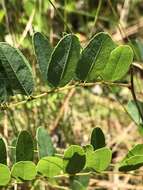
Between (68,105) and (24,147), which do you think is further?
(68,105)

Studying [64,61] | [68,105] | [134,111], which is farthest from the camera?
[68,105]

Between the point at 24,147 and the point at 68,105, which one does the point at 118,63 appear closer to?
the point at 24,147

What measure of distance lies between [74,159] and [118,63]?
0.16m

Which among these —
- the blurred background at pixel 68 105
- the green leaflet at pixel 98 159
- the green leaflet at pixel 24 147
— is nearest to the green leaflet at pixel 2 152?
the green leaflet at pixel 24 147

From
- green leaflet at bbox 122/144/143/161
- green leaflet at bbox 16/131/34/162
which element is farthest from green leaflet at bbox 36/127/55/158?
green leaflet at bbox 122/144/143/161

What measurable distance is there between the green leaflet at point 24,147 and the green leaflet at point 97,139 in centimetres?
10

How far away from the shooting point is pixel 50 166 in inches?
32.1

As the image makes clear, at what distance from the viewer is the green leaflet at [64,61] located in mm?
764

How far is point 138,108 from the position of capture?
3.09ft

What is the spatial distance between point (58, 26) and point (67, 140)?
1.78 feet

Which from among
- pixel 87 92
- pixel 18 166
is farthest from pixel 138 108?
pixel 87 92

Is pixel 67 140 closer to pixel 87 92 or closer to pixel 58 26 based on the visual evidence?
pixel 87 92

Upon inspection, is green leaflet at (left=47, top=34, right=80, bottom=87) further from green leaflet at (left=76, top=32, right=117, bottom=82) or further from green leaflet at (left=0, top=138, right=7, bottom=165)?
green leaflet at (left=0, top=138, right=7, bottom=165)

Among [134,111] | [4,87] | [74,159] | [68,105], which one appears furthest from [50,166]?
[68,105]
